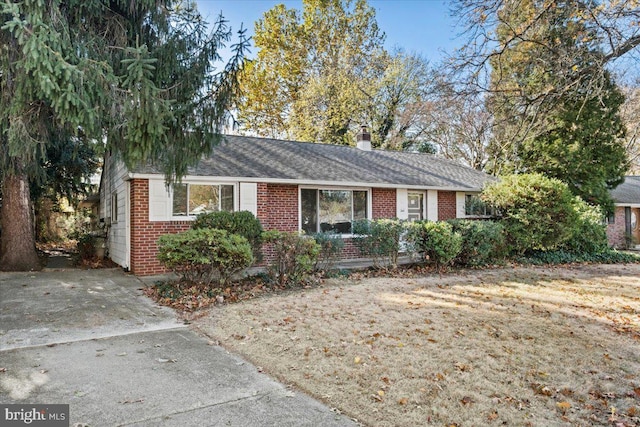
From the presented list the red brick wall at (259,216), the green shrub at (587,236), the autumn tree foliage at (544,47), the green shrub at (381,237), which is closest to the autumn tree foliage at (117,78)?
the red brick wall at (259,216)

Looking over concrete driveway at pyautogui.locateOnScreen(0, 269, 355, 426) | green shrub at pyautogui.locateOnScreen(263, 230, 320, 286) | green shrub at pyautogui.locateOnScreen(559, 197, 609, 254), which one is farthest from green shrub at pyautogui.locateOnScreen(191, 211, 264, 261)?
green shrub at pyautogui.locateOnScreen(559, 197, 609, 254)

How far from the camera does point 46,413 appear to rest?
3.31 metres

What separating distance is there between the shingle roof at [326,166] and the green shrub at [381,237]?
99.3 inches

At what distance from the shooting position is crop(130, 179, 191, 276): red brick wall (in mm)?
10250

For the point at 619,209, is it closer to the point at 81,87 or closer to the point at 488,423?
the point at 488,423

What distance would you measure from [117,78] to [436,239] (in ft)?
26.7

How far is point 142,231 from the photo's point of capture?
10289 millimetres

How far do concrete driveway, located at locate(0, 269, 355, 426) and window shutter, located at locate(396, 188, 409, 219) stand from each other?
30.7 ft

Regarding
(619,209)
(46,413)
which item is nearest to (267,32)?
(619,209)

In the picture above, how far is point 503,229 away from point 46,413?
40.6 feet

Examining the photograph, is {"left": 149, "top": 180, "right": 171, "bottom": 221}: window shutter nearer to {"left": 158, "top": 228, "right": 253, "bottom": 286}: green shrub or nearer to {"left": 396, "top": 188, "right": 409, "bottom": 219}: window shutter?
{"left": 158, "top": 228, "right": 253, "bottom": 286}: green shrub

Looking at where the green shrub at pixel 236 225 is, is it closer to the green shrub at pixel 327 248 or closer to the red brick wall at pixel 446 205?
the green shrub at pixel 327 248

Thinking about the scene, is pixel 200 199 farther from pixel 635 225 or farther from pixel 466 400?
pixel 635 225

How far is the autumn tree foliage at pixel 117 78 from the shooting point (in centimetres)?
571
